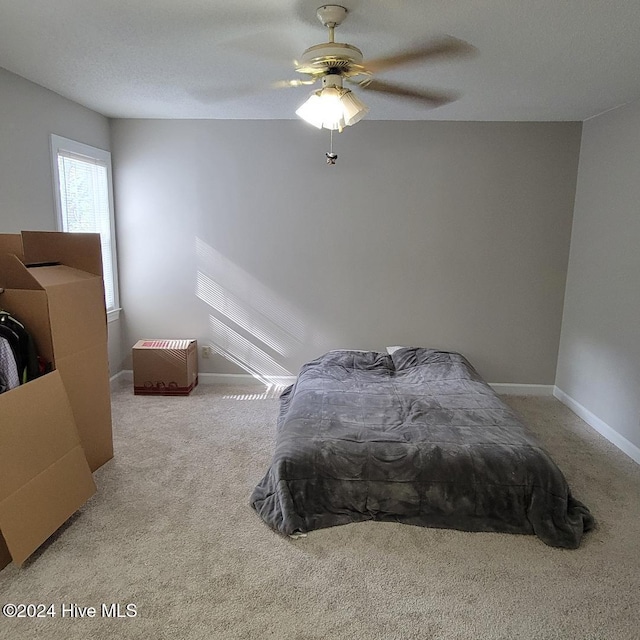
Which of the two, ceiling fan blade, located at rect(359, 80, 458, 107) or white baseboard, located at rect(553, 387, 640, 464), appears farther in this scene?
white baseboard, located at rect(553, 387, 640, 464)

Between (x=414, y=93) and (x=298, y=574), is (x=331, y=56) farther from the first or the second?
(x=298, y=574)

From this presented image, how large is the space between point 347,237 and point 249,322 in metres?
1.20

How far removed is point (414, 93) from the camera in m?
3.29

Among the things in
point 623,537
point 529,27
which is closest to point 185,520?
point 623,537

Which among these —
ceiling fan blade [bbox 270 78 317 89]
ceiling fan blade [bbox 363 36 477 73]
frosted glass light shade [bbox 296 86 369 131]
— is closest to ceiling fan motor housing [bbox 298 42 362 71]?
frosted glass light shade [bbox 296 86 369 131]

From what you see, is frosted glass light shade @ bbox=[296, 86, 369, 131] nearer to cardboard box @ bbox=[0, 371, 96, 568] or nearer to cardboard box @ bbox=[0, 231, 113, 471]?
cardboard box @ bbox=[0, 231, 113, 471]

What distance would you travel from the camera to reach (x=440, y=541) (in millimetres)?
2322

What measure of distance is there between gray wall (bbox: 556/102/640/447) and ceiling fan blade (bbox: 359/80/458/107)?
1.29 meters

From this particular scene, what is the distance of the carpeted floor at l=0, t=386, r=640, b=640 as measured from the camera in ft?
5.91

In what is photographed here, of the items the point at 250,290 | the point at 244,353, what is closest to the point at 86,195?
the point at 250,290

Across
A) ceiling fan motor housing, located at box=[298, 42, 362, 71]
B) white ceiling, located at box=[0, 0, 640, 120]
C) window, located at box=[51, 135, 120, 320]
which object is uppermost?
white ceiling, located at box=[0, 0, 640, 120]

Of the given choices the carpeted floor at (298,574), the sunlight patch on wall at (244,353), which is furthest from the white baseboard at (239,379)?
the carpeted floor at (298,574)

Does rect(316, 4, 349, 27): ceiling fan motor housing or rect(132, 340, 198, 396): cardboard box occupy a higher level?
rect(316, 4, 349, 27): ceiling fan motor housing

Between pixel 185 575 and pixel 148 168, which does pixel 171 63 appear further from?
pixel 185 575
